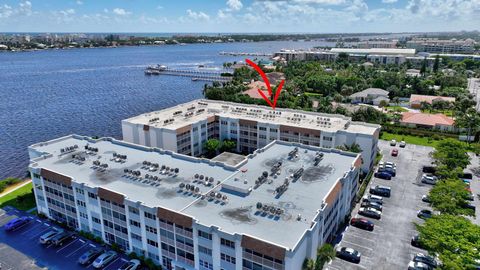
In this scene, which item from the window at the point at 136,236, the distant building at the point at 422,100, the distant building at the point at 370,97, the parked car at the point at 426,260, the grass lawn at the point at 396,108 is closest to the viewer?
the parked car at the point at 426,260

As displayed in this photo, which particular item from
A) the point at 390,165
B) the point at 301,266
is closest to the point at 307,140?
the point at 390,165

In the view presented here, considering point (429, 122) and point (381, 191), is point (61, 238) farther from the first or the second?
point (429, 122)

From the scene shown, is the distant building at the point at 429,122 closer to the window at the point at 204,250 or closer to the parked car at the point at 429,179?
the parked car at the point at 429,179

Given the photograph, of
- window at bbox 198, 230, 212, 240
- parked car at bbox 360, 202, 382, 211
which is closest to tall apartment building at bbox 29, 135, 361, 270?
window at bbox 198, 230, 212, 240

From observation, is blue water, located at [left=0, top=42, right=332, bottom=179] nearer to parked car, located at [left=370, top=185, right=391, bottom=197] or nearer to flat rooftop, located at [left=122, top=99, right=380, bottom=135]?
flat rooftop, located at [left=122, top=99, right=380, bottom=135]

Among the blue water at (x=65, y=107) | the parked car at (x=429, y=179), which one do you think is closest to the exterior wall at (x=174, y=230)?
the parked car at (x=429, y=179)
